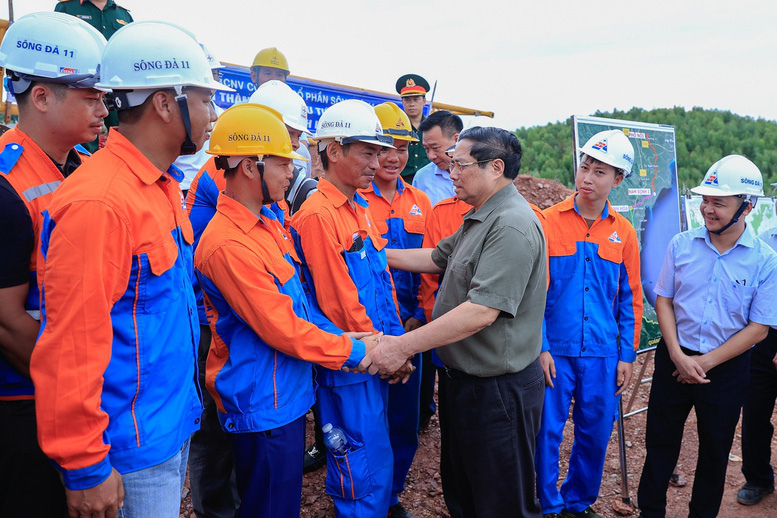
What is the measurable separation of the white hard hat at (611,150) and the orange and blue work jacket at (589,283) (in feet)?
1.05

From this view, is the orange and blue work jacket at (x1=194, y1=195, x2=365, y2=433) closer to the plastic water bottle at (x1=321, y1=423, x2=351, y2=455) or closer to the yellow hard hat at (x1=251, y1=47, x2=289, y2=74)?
the plastic water bottle at (x1=321, y1=423, x2=351, y2=455)

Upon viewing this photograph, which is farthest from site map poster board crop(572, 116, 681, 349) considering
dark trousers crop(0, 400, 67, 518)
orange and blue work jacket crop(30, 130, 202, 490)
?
dark trousers crop(0, 400, 67, 518)

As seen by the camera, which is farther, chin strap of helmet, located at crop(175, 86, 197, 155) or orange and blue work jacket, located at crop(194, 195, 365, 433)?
orange and blue work jacket, located at crop(194, 195, 365, 433)

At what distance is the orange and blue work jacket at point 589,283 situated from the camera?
376 cm

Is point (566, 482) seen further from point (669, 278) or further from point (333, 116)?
point (333, 116)

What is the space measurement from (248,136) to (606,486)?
423 centimetres

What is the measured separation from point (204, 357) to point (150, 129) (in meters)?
1.81

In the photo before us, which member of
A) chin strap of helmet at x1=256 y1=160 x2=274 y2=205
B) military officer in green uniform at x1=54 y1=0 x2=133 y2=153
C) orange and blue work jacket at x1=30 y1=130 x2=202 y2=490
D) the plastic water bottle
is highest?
military officer in green uniform at x1=54 y1=0 x2=133 y2=153

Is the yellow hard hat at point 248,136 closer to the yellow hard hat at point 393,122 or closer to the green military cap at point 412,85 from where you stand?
the yellow hard hat at point 393,122

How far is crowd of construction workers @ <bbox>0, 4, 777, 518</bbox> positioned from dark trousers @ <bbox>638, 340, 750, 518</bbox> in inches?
0.6

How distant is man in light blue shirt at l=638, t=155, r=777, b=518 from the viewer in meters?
3.56

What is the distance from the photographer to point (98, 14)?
4.70 metres

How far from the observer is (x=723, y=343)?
11.8 ft

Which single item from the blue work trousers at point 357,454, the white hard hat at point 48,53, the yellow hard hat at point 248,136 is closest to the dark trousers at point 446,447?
the blue work trousers at point 357,454
